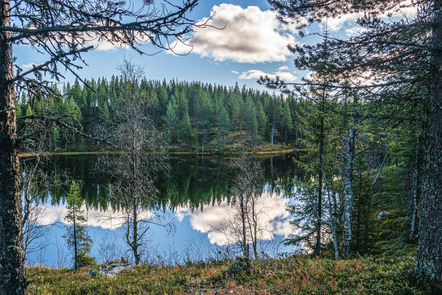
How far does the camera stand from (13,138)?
360 centimetres

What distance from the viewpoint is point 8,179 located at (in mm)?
3504

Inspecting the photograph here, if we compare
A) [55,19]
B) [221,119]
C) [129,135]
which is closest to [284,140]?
[221,119]

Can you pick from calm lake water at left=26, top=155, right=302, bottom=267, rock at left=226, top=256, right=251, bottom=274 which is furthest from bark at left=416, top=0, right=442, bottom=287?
calm lake water at left=26, top=155, right=302, bottom=267

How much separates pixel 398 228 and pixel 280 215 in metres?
9.22

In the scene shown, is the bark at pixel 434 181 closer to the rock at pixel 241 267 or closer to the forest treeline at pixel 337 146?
the forest treeline at pixel 337 146

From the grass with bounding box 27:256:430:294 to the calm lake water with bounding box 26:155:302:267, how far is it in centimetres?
393

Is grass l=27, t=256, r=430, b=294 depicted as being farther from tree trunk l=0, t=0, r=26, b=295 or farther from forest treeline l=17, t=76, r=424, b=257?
forest treeline l=17, t=76, r=424, b=257

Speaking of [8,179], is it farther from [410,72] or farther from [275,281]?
[410,72]

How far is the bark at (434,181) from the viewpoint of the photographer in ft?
16.3

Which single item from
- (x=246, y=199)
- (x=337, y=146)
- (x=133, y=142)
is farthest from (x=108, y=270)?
(x=337, y=146)

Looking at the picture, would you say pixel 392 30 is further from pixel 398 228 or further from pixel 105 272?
pixel 398 228

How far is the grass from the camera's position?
548 cm

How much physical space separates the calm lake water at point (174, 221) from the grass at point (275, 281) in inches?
155

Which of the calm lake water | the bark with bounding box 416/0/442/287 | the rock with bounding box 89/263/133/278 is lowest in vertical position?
the calm lake water
